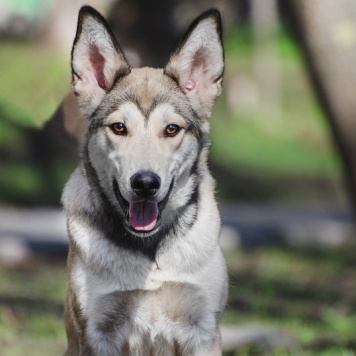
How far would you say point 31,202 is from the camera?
14961 millimetres

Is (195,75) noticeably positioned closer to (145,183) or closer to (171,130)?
(171,130)

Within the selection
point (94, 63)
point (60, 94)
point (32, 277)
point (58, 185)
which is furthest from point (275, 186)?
point (94, 63)

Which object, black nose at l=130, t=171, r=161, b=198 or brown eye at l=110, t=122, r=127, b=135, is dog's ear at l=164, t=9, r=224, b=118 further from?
black nose at l=130, t=171, r=161, b=198

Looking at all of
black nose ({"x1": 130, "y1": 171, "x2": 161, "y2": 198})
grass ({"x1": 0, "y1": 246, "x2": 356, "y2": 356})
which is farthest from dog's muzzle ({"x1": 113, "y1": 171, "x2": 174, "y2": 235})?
grass ({"x1": 0, "y1": 246, "x2": 356, "y2": 356})

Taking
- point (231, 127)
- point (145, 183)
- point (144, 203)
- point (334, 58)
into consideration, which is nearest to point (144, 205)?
point (144, 203)

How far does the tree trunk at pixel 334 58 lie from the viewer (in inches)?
321

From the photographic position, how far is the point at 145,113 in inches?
194

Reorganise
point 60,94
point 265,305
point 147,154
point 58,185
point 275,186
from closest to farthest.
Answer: point 147,154, point 60,94, point 265,305, point 58,185, point 275,186

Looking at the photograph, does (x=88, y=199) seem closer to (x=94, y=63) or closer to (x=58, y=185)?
(x=94, y=63)

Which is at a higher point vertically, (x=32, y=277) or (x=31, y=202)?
(x=32, y=277)

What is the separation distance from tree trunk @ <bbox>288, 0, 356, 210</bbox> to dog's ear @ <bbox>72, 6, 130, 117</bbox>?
11.1ft

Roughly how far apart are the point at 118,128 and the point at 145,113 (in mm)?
149

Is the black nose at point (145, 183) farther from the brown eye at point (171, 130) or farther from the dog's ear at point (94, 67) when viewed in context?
the dog's ear at point (94, 67)

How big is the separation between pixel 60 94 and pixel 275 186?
10.8 metres
